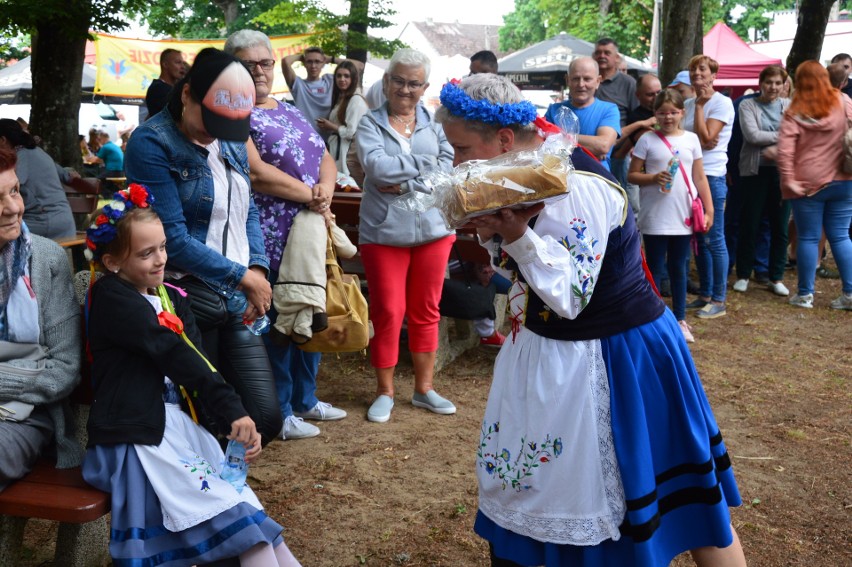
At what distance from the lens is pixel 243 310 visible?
11.2ft

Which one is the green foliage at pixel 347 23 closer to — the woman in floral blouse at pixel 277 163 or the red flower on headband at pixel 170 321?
the woman in floral blouse at pixel 277 163

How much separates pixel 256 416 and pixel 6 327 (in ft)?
3.15

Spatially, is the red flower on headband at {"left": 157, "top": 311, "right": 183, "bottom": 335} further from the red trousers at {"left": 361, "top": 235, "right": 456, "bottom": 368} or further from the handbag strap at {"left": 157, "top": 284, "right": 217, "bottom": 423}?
the red trousers at {"left": 361, "top": 235, "right": 456, "bottom": 368}

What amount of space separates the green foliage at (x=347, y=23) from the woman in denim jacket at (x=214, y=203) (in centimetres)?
983

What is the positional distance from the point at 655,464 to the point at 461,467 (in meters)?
1.99

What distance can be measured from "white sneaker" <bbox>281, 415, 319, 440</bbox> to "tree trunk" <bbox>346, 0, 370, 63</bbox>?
9.21 metres

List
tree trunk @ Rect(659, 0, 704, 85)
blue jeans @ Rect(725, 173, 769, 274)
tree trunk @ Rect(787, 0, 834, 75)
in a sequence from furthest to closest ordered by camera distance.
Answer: tree trunk @ Rect(787, 0, 834, 75) → tree trunk @ Rect(659, 0, 704, 85) → blue jeans @ Rect(725, 173, 769, 274)

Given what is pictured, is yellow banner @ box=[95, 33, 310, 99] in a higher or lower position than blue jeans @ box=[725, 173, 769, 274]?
higher

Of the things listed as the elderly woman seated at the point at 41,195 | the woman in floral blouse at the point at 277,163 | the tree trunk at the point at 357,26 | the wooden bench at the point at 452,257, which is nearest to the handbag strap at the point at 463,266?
the wooden bench at the point at 452,257

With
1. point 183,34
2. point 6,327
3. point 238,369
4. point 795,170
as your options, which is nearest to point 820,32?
point 795,170

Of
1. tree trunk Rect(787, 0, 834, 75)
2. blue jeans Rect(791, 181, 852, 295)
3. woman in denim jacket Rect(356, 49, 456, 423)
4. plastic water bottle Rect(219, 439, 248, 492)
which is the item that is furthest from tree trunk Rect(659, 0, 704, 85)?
plastic water bottle Rect(219, 439, 248, 492)

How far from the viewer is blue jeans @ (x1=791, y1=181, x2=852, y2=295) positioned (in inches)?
291


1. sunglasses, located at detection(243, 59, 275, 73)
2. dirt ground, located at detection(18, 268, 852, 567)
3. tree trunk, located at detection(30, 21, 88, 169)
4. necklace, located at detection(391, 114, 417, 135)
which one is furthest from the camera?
tree trunk, located at detection(30, 21, 88, 169)

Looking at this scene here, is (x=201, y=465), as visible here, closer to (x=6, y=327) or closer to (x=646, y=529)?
(x=6, y=327)
